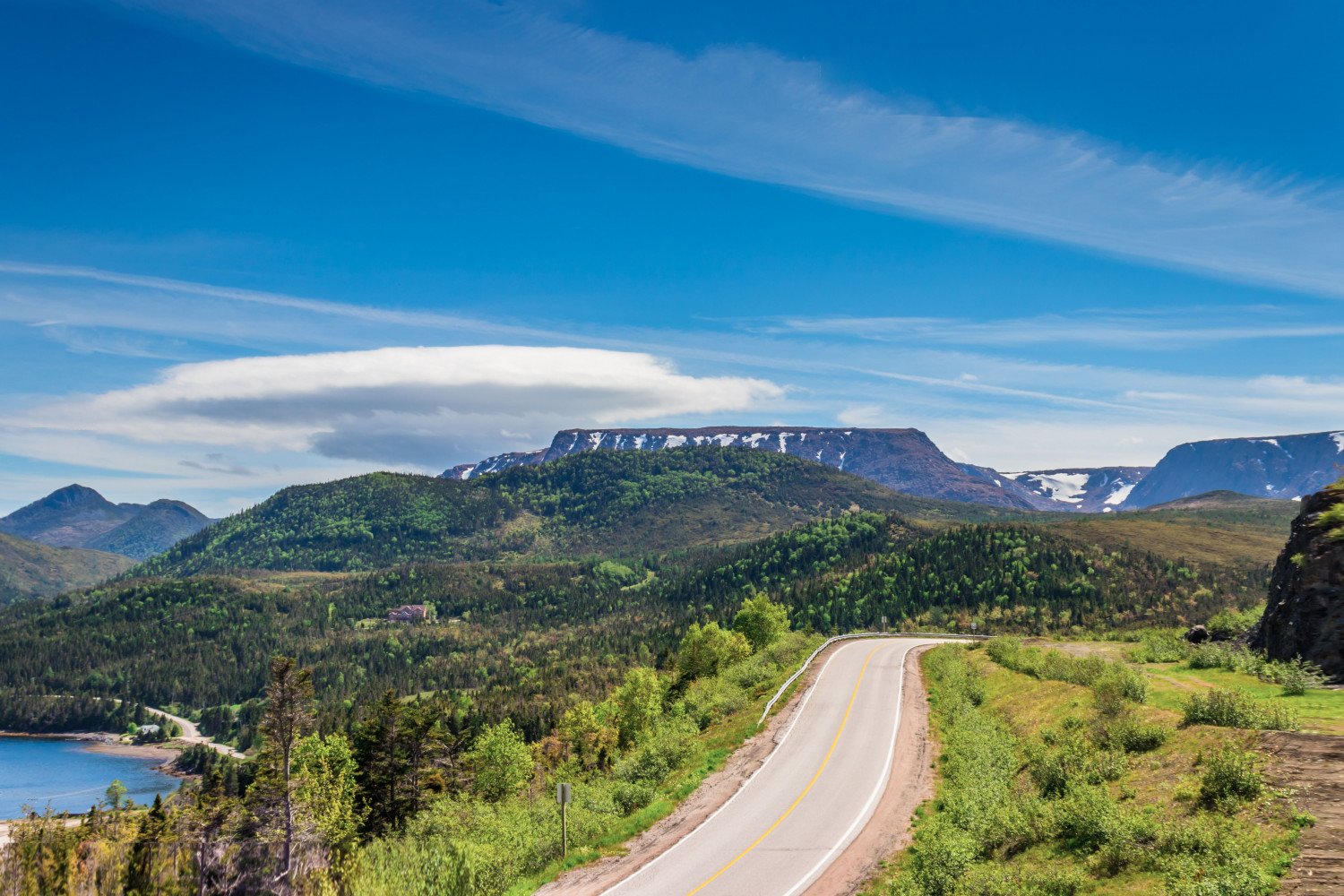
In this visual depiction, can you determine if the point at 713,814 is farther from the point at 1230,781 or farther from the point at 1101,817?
the point at 1230,781

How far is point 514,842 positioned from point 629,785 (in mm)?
7573

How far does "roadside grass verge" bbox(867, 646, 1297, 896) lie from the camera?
2008 cm

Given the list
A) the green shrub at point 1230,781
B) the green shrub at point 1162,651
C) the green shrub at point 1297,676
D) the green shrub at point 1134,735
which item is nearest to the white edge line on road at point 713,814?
the green shrub at point 1134,735

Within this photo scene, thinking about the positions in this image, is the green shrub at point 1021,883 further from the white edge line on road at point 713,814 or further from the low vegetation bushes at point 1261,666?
the low vegetation bushes at point 1261,666

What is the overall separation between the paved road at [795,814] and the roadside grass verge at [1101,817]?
346cm

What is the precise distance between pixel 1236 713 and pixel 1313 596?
64.8 ft

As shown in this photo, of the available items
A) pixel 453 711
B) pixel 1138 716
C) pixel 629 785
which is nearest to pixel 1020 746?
pixel 1138 716

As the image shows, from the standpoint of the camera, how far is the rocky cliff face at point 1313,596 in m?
39.9

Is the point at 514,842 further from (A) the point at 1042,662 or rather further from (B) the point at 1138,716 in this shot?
(A) the point at 1042,662

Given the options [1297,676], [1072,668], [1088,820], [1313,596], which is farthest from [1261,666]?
[1088,820]

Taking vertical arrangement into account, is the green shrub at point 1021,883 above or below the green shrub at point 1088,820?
below

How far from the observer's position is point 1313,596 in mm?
42344

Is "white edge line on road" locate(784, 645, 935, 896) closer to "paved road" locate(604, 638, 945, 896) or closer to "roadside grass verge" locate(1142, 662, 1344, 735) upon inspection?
"paved road" locate(604, 638, 945, 896)

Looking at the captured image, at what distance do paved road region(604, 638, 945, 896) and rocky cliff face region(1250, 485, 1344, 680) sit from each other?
75.9 feet
